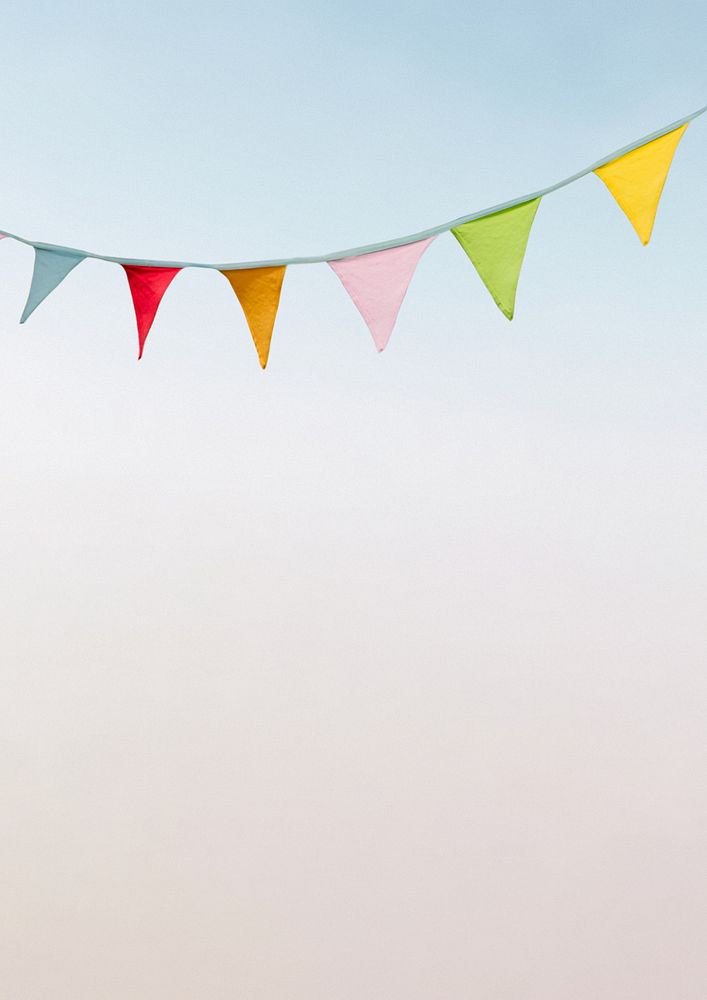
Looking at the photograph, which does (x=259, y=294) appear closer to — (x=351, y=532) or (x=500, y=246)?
(x=500, y=246)

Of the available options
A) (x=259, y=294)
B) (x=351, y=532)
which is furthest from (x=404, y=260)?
(x=351, y=532)

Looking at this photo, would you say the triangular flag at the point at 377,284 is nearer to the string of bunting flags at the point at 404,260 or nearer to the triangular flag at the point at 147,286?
the string of bunting flags at the point at 404,260

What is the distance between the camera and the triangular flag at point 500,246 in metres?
1.04

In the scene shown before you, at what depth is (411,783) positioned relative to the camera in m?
1.59

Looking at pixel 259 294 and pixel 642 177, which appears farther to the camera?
pixel 259 294

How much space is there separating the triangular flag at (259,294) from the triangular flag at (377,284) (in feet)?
0.33

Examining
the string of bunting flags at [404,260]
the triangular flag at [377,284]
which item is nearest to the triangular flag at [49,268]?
the string of bunting flags at [404,260]

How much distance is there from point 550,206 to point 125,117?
70 cm

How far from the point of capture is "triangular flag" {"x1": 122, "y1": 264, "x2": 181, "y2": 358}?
1212 millimetres

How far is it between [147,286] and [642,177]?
60 cm

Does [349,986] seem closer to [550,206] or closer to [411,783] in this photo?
[411,783]

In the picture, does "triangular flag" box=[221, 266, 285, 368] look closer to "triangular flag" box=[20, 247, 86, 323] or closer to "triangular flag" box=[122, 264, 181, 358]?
"triangular flag" box=[122, 264, 181, 358]

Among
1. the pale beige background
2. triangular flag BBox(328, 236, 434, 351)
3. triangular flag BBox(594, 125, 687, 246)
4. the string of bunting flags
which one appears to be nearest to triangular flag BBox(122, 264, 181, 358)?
the string of bunting flags

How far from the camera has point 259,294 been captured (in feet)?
3.93
